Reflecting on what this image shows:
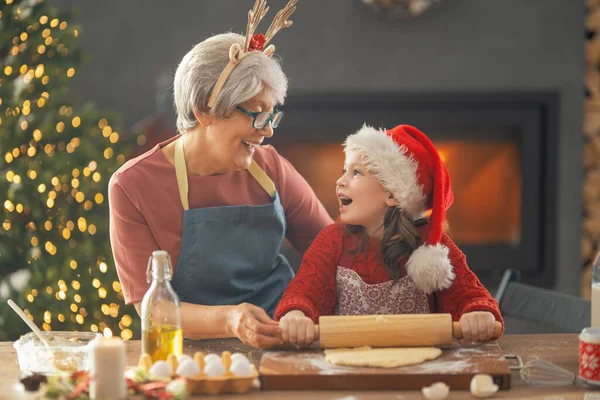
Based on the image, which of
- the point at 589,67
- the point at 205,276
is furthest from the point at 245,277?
the point at 589,67

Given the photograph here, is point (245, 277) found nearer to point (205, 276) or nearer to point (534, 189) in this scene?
point (205, 276)

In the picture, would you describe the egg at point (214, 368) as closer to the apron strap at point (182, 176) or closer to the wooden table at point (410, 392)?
the wooden table at point (410, 392)

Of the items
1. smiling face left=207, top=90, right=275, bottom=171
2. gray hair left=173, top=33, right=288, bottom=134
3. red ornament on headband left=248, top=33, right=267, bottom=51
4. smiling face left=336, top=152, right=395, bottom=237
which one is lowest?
smiling face left=336, top=152, right=395, bottom=237

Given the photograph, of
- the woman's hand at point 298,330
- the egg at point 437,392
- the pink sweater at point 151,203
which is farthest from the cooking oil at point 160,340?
the egg at point 437,392

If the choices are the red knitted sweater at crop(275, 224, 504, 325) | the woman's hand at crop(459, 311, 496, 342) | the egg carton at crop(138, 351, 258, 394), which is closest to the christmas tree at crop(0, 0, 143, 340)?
the red knitted sweater at crop(275, 224, 504, 325)

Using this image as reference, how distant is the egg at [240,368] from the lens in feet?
4.74

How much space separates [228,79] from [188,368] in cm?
75

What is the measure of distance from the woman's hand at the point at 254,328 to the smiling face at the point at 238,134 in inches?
18.3

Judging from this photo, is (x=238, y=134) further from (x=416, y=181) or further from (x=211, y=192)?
(x=416, y=181)

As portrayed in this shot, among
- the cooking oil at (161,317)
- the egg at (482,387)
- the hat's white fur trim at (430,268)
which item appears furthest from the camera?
the hat's white fur trim at (430,268)

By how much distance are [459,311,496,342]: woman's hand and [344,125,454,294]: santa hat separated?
15 centimetres

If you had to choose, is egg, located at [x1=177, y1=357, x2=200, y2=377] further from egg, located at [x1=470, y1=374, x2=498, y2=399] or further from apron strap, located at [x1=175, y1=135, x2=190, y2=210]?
apron strap, located at [x1=175, y1=135, x2=190, y2=210]

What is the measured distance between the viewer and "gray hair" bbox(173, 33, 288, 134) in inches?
74.9

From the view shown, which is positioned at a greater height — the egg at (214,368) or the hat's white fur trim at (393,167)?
the hat's white fur trim at (393,167)
